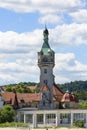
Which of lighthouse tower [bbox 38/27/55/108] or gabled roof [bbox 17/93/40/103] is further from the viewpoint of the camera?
lighthouse tower [bbox 38/27/55/108]

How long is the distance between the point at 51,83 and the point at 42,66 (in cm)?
400

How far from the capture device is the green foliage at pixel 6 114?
102 metres

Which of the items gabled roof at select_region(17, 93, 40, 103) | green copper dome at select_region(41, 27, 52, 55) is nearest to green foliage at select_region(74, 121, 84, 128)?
gabled roof at select_region(17, 93, 40, 103)

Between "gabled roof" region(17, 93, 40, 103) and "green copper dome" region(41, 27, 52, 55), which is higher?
"green copper dome" region(41, 27, 52, 55)

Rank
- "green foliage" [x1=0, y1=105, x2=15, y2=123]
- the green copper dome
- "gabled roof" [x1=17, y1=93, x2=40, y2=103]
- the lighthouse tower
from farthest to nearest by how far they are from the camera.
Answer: the green copper dome
the lighthouse tower
"gabled roof" [x1=17, y1=93, x2=40, y2=103]
"green foliage" [x1=0, y1=105, x2=15, y2=123]

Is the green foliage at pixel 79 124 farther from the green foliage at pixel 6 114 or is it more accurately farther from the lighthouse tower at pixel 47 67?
the lighthouse tower at pixel 47 67

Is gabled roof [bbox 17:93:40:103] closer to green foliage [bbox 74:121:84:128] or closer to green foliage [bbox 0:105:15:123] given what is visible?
green foliage [bbox 0:105:15:123]

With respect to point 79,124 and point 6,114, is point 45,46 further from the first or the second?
point 79,124

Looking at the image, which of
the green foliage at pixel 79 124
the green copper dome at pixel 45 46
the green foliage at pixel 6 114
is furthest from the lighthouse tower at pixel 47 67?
the green foliage at pixel 79 124

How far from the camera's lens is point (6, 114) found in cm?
10275

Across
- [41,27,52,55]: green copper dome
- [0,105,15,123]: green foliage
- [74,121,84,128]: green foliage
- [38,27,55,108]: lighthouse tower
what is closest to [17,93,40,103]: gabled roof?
[38,27,55,108]: lighthouse tower

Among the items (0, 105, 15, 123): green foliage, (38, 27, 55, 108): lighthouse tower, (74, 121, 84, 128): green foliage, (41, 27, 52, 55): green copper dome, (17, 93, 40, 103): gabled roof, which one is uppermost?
(41, 27, 52, 55): green copper dome

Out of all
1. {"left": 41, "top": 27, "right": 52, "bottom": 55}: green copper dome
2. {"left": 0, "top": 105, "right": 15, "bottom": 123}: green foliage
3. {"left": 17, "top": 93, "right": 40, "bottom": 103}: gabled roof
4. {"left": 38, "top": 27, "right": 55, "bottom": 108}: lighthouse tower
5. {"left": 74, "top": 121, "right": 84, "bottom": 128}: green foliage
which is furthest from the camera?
{"left": 41, "top": 27, "right": 52, "bottom": 55}: green copper dome

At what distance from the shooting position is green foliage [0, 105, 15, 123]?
102206 mm
